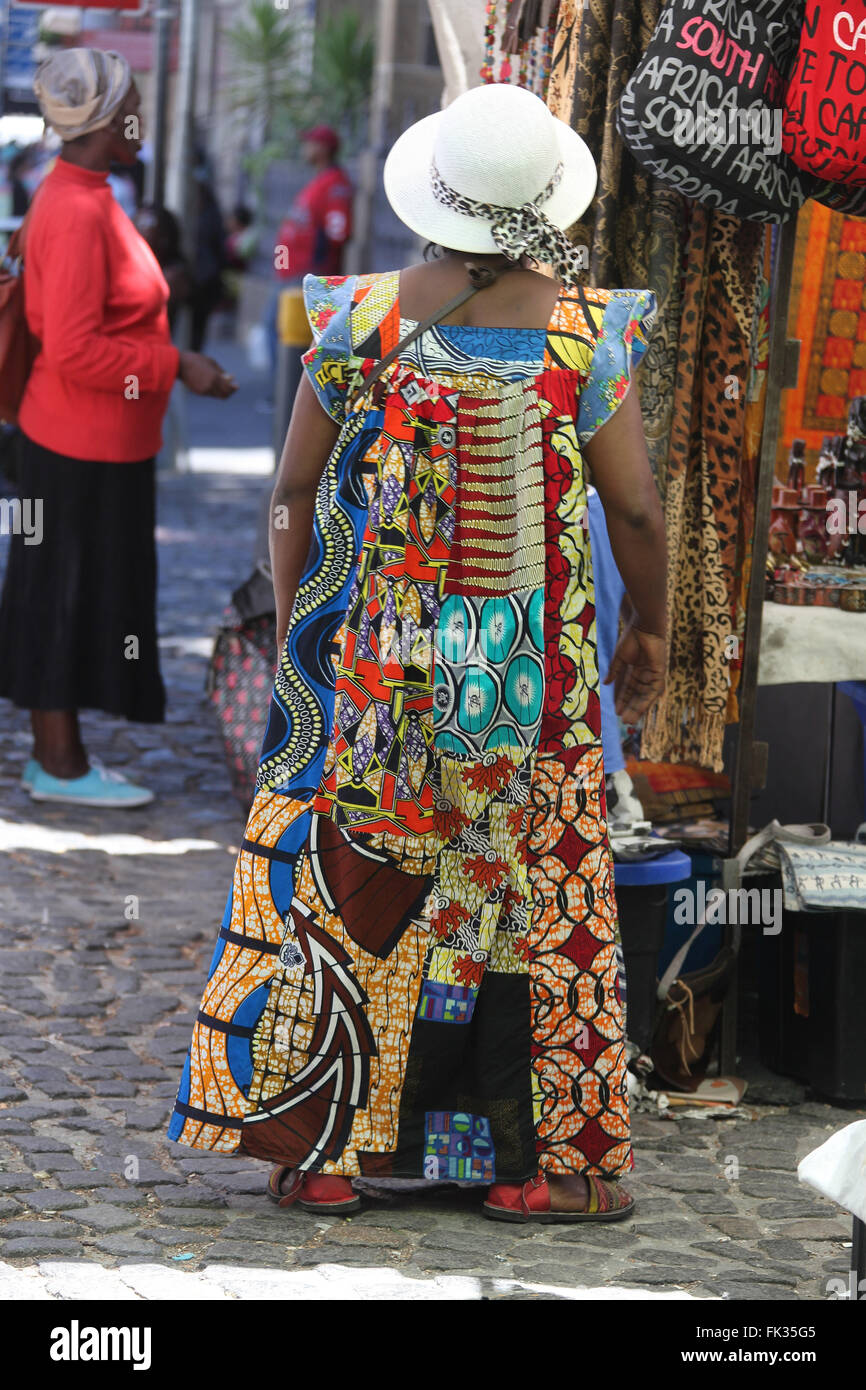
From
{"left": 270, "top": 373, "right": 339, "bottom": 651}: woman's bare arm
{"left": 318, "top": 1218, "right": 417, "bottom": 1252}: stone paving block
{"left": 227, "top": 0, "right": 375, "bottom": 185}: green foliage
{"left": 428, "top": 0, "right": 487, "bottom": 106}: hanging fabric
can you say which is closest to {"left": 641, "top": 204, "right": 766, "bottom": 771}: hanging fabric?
{"left": 270, "top": 373, "right": 339, "bottom": 651}: woman's bare arm

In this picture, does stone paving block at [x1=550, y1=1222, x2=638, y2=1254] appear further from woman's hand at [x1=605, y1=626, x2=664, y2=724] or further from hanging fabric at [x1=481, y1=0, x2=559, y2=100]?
hanging fabric at [x1=481, y1=0, x2=559, y2=100]

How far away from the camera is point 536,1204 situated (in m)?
3.62

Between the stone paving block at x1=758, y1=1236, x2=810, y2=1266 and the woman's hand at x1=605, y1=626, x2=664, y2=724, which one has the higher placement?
the woman's hand at x1=605, y1=626, x2=664, y2=724

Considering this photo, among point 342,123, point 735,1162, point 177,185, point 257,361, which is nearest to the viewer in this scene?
point 735,1162

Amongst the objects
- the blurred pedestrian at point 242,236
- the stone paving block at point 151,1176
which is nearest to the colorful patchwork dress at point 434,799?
the stone paving block at point 151,1176

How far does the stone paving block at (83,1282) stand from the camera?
10.3 feet

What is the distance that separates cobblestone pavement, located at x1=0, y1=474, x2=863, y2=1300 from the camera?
130 inches

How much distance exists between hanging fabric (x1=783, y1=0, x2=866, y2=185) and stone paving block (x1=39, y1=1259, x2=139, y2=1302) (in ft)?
8.56

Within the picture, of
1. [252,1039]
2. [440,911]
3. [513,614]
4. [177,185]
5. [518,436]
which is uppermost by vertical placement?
[177,185]

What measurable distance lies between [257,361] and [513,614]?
763 inches

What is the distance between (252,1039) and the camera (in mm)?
3527
